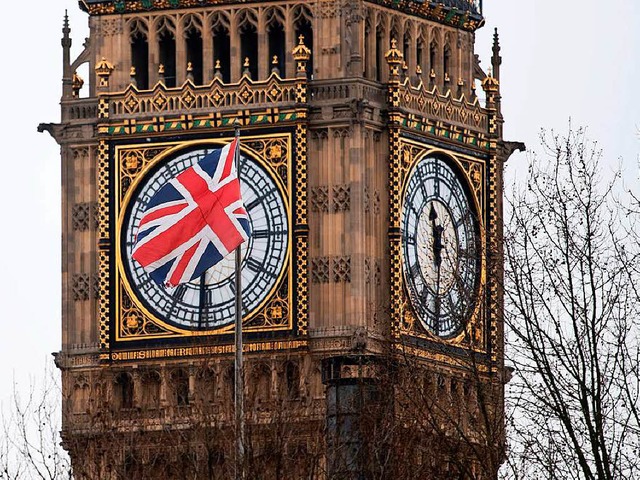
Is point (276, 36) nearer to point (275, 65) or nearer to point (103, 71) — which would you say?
point (275, 65)

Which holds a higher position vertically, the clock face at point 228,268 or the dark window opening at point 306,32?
the dark window opening at point 306,32

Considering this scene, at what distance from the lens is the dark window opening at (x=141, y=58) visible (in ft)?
292

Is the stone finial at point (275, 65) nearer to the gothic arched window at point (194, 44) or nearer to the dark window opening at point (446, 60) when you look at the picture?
the gothic arched window at point (194, 44)

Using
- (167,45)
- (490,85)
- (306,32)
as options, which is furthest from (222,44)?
(490,85)

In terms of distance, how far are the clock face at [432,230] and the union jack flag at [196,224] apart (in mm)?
7633

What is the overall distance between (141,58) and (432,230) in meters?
6.23

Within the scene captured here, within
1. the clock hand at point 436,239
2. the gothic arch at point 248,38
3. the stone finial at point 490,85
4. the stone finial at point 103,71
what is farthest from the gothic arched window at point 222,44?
the stone finial at point 490,85

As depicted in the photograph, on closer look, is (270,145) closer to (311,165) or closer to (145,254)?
(311,165)

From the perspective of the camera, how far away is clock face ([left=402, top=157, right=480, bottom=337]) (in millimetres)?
87062

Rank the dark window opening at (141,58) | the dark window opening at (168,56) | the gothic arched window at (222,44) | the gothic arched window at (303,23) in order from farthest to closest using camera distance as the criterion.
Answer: the dark window opening at (141,58) → the dark window opening at (168,56) → the gothic arched window at (222,44) → the gothic arched window at (303,23)

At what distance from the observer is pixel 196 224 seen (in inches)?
3100

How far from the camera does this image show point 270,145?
86.9 metres

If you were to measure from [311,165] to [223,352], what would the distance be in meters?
3.67

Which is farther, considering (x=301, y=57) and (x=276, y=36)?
(x=276, y=36)
